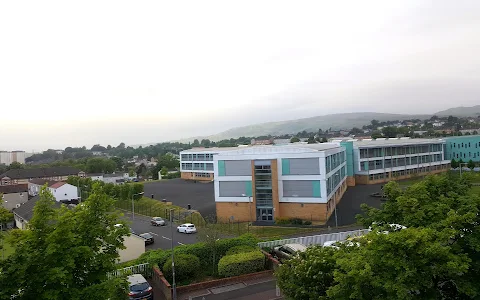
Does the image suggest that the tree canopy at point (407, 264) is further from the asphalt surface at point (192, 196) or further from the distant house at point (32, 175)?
the distant house at point (32, 175)

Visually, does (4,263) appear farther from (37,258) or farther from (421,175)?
(421,175)

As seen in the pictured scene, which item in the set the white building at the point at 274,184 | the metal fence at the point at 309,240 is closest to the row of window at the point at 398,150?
the white building at the point at 274,184

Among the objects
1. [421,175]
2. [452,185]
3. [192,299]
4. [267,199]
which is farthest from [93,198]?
[421,175]

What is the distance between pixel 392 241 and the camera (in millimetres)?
8867

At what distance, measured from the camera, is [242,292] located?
54.5 ft

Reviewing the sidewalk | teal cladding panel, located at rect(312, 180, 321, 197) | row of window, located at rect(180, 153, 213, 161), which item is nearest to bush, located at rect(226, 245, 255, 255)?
the sidewalk

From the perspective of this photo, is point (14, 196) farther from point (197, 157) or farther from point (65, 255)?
point (65, 255)

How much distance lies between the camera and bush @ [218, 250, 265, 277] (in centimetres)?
1791

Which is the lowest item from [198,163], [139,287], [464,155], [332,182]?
[139,287]

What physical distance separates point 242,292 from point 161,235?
50.1 feet

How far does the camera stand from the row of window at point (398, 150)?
178 ft

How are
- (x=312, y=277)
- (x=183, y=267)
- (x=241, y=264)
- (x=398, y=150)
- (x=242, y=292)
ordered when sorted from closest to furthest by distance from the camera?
(x=312, y=277) < (x=242, y=292) < (x=183, y=267) < (x=241, y=264) < (x=398, y=150)

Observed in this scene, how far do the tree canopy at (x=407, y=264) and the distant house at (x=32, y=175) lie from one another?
263 ft

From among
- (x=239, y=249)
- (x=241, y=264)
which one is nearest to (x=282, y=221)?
(x=239, y=249)
